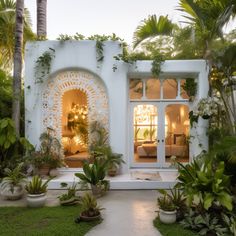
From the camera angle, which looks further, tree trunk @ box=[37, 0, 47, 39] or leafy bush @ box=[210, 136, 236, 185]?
tree trunk @ box=[37, 0, 47, 39]

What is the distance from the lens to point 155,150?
979cm

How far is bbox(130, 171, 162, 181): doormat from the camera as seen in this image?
858cm

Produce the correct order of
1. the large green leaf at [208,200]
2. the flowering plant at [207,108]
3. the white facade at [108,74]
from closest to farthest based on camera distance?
1. the large green leaf at [208,200]
2. the flowering plant at [207,108]
3. the white facade at [108,74]

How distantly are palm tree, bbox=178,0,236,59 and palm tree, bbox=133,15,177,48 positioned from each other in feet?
5.51

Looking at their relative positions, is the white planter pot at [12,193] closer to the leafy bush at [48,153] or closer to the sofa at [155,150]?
the leafy bush at [48,153]

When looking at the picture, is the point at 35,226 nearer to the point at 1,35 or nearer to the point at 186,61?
the point at 186,61

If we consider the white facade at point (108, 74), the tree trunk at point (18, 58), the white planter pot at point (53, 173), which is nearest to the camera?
the white planter pot at point (53, 173)

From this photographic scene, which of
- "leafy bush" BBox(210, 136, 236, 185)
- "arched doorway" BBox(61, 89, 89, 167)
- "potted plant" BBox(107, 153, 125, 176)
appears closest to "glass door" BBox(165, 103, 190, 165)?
"potted plant" BBox(107, 153, 125, 176)

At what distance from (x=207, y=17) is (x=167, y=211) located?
223 inches

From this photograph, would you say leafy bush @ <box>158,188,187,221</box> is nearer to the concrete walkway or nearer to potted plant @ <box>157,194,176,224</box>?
potted plant @ <box>157,194,176,224</box>

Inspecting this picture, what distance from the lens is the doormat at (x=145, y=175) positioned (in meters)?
8.58

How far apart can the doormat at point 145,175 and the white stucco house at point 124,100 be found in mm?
174

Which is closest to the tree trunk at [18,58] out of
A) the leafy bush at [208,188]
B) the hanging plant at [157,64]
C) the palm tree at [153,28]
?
the palm tree at [153,28]

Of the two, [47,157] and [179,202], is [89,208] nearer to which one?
[179,202]
